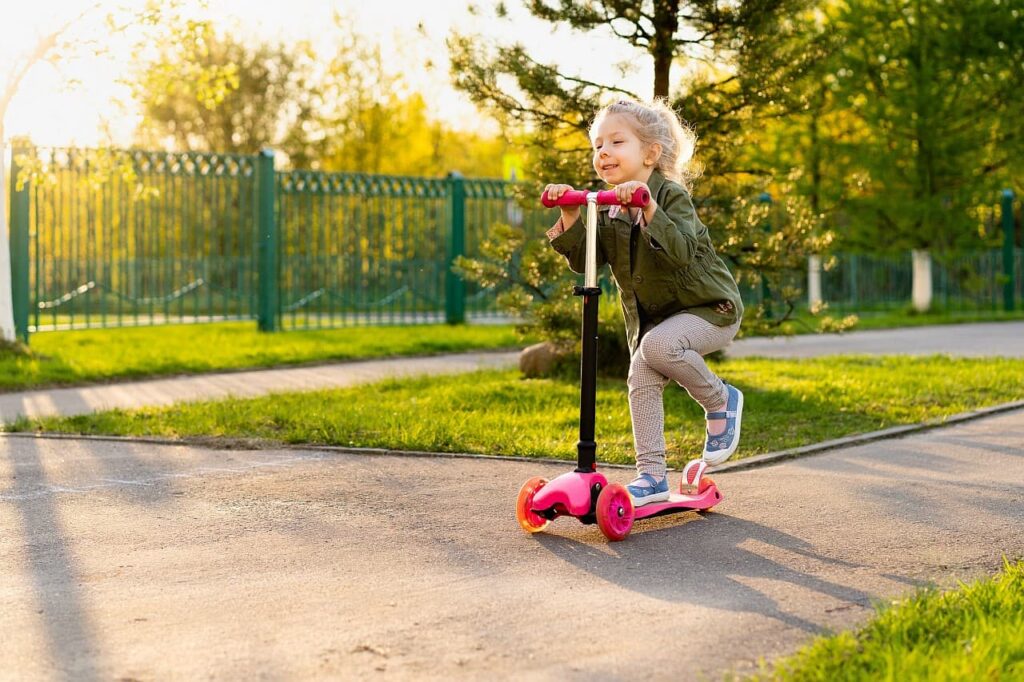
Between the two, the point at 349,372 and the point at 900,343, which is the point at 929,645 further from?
the point at 900,343

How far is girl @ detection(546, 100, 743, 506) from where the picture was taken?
5273mm

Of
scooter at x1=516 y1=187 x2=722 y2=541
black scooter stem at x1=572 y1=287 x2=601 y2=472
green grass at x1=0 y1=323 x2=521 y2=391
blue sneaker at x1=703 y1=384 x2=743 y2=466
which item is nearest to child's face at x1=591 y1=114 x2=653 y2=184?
scooter at x1=516 y1=187 x2=722 y2=541

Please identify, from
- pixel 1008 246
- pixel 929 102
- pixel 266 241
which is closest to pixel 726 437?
pixel 266 241

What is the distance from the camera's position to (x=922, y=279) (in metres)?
24.3

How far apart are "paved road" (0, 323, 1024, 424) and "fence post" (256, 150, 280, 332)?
3.59 m

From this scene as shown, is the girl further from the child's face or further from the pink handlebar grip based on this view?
the pink handlebar grip

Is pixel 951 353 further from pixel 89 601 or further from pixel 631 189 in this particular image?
pixel 89 601

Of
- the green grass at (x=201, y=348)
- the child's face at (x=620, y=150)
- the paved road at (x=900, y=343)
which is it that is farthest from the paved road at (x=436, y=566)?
the paved road at (x=900, y=343)

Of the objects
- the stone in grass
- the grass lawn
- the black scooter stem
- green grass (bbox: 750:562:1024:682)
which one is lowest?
green grass (bbox: 750:562:1024:682)

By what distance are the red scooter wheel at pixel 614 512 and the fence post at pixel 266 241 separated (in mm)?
12267

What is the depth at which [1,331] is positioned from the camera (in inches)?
491

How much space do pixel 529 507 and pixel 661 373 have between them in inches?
30.4

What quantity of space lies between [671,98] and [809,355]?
16.2 ft

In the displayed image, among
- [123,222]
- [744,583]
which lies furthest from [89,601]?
[123,222]
